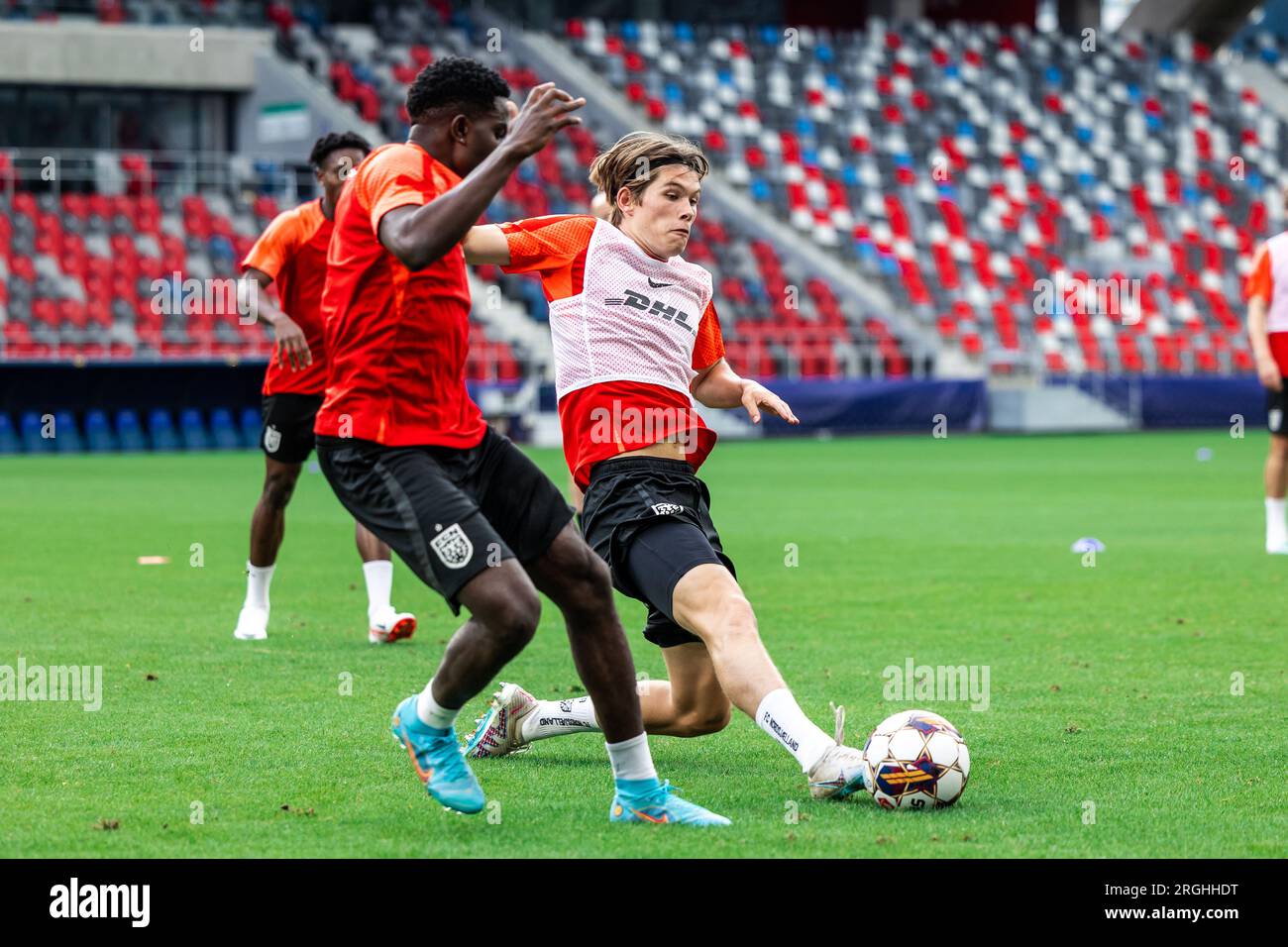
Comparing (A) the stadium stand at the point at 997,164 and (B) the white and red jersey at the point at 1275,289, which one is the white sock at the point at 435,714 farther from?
(A) the stadium stand at the point at 997,164

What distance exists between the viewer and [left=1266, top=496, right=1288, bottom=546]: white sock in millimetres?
13352

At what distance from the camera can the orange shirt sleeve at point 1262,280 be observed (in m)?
13.1

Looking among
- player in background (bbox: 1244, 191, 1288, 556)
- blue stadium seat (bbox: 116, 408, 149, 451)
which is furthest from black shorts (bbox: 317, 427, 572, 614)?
blue stadium seat (bbox: 116, 408, 149, 451)

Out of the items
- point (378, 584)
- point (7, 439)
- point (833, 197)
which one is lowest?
point (378, 584)

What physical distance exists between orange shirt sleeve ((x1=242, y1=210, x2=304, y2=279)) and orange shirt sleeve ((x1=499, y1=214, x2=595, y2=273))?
142 inches

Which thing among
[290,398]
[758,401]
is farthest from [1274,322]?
[758,401]

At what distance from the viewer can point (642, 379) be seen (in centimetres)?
604

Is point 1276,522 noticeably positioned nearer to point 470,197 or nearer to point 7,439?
point 470,197

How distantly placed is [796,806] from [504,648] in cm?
100

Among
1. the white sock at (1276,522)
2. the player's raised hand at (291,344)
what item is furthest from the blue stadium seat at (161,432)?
the player's raised hand at (291,344)

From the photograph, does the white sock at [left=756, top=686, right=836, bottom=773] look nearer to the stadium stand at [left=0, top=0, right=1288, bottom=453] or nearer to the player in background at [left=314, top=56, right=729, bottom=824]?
the player in background at [left=314, top=56, right=729, bottom=824]

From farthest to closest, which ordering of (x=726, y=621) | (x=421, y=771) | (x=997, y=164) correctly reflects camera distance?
1. (x=997, y=164)
2. (x=726, y=621)
3. (x=421, y=771)

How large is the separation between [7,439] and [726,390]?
2577 cm

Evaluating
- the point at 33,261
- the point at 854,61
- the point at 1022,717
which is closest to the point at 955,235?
the point at 854,61
